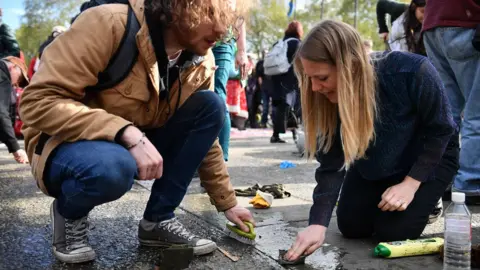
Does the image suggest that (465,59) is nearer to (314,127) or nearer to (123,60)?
(314,127)

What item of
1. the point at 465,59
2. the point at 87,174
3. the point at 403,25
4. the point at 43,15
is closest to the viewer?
the point at 87,174

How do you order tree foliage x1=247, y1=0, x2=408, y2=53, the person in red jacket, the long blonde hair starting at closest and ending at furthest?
the long blonde hair
the person in red jacket
tree foliage x1=247, y1=0, x2=408, y2=53

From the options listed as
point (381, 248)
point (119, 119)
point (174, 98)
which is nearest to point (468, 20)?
point (381, 248)

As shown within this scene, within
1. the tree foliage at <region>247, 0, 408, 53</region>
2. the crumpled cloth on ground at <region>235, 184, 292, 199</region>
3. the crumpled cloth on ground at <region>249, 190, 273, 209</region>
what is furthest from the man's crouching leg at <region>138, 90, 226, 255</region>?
the tree foliage at <region>247, 0, 408, 53</region>

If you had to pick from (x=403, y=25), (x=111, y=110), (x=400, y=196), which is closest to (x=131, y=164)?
(x=111, y=110)

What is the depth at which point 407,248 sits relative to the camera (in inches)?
79.1

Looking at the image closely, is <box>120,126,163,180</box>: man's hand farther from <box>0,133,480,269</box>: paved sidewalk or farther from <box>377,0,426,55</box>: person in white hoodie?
<box>377,0,426,55</box>: person in white hoodie

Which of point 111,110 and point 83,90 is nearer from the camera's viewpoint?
point 83,90

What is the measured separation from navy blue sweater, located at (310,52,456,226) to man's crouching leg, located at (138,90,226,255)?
0.51 m

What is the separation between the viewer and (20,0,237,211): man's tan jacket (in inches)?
65.1

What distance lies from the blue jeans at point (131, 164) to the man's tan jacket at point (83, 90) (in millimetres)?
52

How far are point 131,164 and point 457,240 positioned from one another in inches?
48.2

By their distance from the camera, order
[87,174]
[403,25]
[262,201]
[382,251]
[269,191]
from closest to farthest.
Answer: [87,174]
[382,251]
[262,201]
[269,191]
[403,25]

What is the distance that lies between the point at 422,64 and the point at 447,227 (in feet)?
2.21
